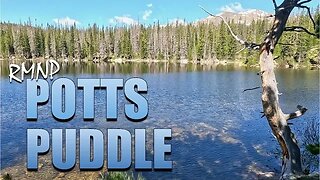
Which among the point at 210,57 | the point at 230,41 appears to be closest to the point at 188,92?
the point at 230,41

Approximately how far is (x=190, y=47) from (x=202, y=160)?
9163cm

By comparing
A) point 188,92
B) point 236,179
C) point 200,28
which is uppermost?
point 200,28

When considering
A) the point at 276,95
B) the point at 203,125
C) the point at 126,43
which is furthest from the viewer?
the point at 126,43

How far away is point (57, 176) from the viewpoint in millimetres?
13820

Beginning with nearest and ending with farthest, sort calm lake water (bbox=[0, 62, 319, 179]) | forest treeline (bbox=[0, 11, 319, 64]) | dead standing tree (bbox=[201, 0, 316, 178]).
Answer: dead standing tree (bbox=[201, 0, 316, 178])
calm lake water (bbox=[0, 62, 319, 179])
forest treeline (bbox=[0, 11, 319, 64])

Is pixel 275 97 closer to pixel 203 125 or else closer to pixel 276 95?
pixel 276 95

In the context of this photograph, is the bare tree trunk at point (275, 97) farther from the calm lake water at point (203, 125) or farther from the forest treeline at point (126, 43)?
the forest treeline at point (126, 43)

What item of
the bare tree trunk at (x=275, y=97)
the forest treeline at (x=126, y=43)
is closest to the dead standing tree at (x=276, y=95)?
the bare tree trunk at (x=275, y=97)

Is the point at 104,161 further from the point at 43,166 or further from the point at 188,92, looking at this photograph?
the point at 188,92

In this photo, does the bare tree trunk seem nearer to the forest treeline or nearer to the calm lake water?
the calm lake water

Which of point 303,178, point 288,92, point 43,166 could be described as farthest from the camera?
point 288,92

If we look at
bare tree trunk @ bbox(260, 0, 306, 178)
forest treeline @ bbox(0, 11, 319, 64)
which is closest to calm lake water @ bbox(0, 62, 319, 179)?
bare tree trunk @ bbox(260, 0, 306, 178)

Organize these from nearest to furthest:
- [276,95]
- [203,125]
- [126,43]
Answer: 1. [276,95]
2. [203,125]
3. [126,43]

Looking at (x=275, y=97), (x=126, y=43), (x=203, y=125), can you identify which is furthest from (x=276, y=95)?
(x=126, y=43)
